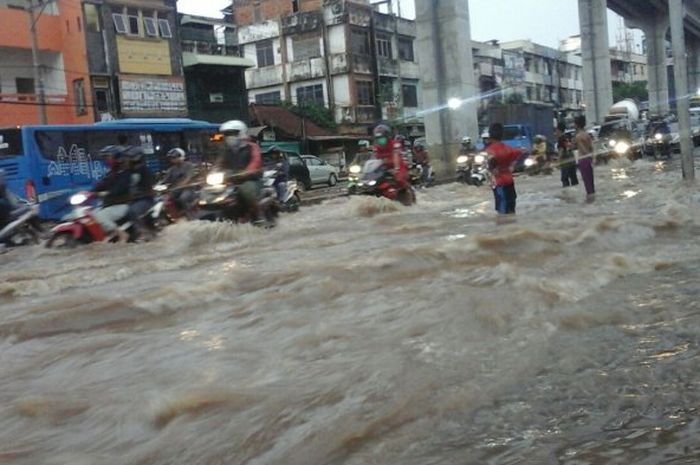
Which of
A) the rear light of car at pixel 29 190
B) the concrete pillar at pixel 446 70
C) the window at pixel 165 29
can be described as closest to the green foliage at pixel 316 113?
the window at pixel 165 29

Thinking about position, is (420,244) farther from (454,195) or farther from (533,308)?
(454,195)

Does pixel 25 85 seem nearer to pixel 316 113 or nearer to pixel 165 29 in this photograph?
pixel 165 29

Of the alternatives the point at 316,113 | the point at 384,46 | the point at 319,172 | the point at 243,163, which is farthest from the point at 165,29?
the point at 243,163

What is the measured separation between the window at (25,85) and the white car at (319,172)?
11.0 meters

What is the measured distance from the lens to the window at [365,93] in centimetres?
4041

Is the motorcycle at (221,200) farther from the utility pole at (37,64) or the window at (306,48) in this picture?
the window at (306,48)

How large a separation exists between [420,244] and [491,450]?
16.6 feet

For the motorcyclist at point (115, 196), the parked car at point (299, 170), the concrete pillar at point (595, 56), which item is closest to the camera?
the motorcyclist at point (115, 196)

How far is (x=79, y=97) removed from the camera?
28.7 meters

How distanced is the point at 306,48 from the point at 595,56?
50.5 ft

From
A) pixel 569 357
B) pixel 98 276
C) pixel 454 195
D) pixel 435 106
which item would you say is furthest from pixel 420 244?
pixel 435 106

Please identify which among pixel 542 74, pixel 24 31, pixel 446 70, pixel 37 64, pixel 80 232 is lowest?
pixel 80 232

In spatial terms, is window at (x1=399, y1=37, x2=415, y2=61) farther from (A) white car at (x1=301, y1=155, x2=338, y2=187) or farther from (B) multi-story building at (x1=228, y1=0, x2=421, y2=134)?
(A) white car at (x1=301, y1=155, x2=338, y2=187)

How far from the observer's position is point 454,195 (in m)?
16.7
